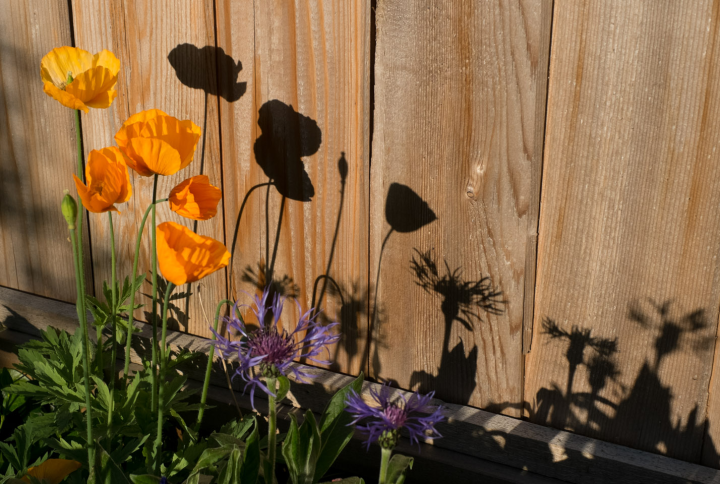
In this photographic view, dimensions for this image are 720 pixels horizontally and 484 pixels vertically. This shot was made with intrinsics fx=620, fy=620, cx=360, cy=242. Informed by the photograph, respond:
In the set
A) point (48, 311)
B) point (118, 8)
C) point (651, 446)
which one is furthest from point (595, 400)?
point (48, 311)

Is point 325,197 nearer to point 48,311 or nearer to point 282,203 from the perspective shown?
point 282,203

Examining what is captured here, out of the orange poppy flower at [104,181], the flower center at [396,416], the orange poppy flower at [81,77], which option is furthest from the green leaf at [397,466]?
the orange poppy flower at [81,77]

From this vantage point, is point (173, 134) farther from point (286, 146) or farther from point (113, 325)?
point (113, 325)

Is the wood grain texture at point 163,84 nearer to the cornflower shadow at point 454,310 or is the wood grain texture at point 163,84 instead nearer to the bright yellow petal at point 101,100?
the bright yellow petal at point 101,100

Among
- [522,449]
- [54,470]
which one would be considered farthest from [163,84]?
[522,449]

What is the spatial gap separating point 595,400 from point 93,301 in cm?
123

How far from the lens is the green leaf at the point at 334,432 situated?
4.02 feet

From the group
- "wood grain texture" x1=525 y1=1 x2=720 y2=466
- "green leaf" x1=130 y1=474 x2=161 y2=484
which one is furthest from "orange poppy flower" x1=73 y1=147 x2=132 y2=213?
"wood grain texture" x1=525 y1=1 x2=720 y2=466

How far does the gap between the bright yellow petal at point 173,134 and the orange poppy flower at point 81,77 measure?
122mm

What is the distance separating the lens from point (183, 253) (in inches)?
45.3

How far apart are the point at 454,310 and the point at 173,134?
0.71 meters

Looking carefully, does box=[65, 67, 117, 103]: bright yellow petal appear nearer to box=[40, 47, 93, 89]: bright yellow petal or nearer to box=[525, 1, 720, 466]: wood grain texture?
box=[40, 47, 93, 89]: bright yellow petal

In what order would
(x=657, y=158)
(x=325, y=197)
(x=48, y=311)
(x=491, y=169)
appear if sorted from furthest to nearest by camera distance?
1. (x=48, y=311)
2. (x=325, y=197)
3. (x=491, y=169)
4. (x=657, y=158)

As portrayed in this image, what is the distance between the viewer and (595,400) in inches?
51.5
